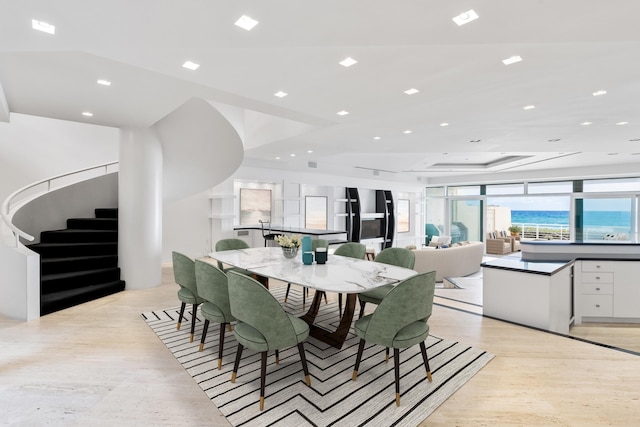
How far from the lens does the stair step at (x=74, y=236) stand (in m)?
5.42

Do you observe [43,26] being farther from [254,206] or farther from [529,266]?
[254,206]

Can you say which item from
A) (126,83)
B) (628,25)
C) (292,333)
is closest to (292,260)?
(292,333)

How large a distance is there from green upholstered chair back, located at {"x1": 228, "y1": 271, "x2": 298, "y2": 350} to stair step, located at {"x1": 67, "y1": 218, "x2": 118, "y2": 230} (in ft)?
15.6

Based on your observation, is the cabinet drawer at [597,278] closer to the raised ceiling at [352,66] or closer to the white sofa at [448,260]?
the raised ceiling at [352,66]

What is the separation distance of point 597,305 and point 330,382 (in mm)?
4005

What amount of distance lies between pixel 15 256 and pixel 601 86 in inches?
260

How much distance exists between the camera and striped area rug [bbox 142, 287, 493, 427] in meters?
2.09

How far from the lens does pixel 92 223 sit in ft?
19.3

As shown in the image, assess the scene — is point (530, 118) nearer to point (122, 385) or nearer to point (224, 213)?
point (122, 385)

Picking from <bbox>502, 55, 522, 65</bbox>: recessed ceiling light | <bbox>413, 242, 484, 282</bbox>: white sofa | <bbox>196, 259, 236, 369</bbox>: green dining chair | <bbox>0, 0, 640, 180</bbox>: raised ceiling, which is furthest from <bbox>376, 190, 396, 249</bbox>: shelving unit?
<bbox>196, 259, 236, 369</bbox>: green dining chair

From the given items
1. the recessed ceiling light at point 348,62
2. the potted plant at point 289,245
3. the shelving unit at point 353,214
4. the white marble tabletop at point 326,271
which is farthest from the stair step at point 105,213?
the shelving unit at point 353,214

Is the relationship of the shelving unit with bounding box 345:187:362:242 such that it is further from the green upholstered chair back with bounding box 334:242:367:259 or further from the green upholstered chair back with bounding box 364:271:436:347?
the green upholstered chair back with bounding box 364:271:436:347

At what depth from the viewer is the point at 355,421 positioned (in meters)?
2.04

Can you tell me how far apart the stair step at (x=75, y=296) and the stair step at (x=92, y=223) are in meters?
1.29
